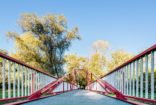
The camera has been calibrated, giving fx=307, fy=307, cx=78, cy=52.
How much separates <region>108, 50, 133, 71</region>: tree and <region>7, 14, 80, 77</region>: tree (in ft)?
31.6

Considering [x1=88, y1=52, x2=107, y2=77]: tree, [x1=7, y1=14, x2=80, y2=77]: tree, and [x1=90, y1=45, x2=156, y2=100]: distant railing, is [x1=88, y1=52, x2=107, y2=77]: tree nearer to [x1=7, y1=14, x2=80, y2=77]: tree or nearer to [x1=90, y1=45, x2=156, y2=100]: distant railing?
[x1=7, y1=14, x2=80, y2=77]: tree

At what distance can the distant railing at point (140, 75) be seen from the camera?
14.3 ft

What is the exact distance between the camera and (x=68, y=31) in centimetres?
3181

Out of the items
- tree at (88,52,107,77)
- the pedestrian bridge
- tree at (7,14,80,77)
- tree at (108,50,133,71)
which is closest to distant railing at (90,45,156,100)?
the pedestrian bridge

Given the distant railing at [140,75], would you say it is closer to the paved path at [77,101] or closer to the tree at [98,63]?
the paved path at [77,101]

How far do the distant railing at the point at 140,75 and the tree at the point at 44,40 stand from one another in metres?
22.6

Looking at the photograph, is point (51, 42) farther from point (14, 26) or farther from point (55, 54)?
point (14, 26)

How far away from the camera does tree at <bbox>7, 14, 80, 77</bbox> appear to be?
2983cm

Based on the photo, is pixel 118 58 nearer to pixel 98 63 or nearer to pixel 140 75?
pixel 98 63

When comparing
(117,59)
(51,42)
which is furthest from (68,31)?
(117,59)

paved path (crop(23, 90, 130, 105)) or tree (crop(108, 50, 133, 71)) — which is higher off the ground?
tree (crop(108, 50, 133, 71))

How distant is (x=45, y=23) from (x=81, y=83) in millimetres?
14722

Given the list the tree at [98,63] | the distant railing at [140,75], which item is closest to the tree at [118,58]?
the tree at [98,63]

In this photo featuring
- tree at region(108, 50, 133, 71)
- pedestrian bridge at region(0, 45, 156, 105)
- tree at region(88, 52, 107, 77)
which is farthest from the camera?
tree at region(88, 52, 107, 77)
